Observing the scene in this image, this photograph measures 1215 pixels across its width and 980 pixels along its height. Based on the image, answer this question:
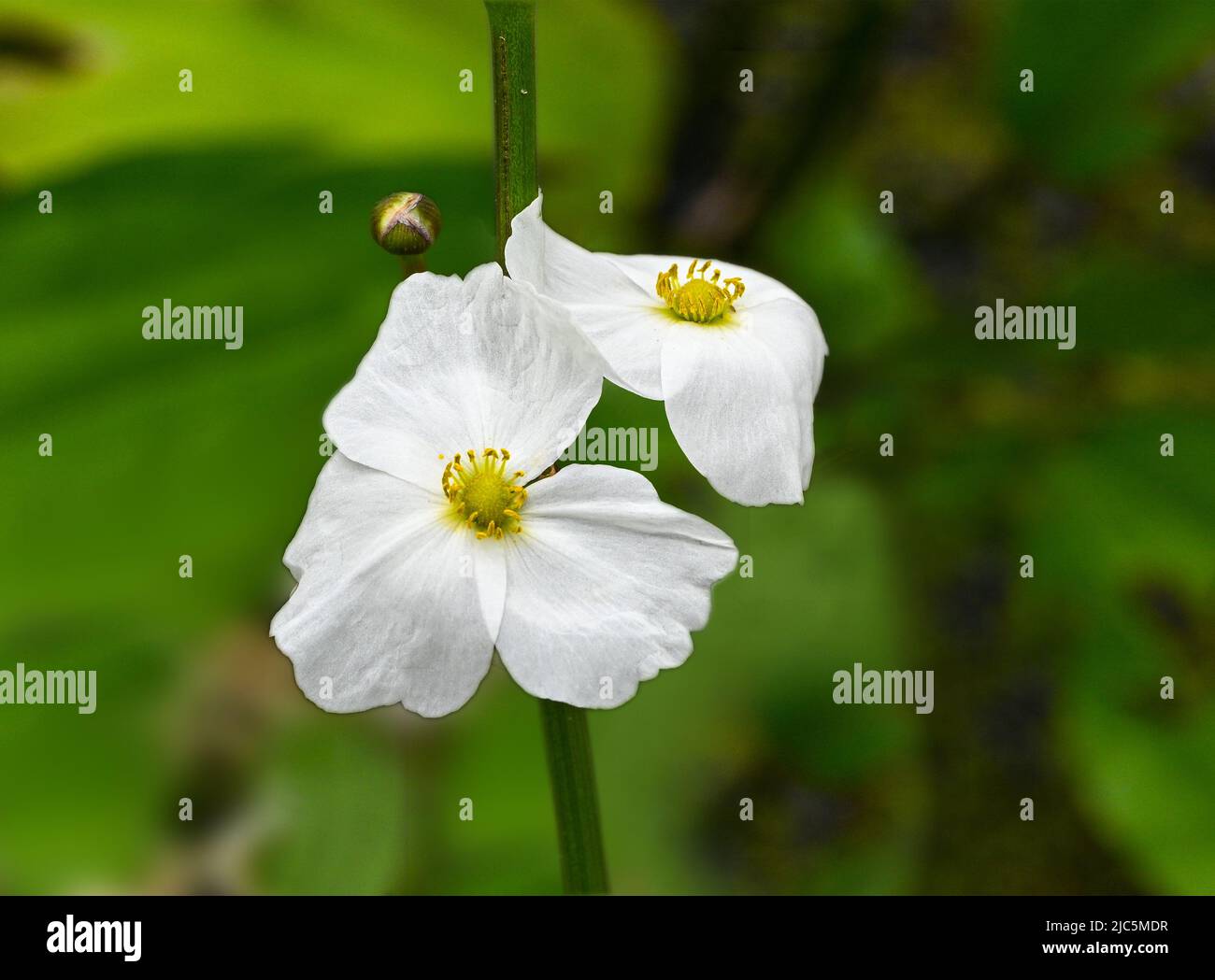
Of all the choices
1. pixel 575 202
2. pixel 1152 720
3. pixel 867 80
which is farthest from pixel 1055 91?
pixel 1152 720

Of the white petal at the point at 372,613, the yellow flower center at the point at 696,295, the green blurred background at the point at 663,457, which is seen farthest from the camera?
the green blurred background at the point at 663,457

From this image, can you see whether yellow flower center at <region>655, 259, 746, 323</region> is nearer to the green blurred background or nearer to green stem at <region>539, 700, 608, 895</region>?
green stem at <region>539, 700, 608, 895</region>

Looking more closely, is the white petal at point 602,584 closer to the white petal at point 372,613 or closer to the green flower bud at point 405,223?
the white petal at point 372,613

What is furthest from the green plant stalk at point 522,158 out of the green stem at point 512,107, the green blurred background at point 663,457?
the green blurred background at point 663,457

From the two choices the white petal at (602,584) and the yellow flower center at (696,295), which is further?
the yellow flower center at (696,295)

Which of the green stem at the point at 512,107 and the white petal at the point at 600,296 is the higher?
the green stem at the point at 512,107

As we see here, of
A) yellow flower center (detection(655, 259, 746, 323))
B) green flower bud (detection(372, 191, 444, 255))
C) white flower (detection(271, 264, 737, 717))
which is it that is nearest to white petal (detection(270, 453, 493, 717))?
white flower (detection(271, 264, 737, 717))
